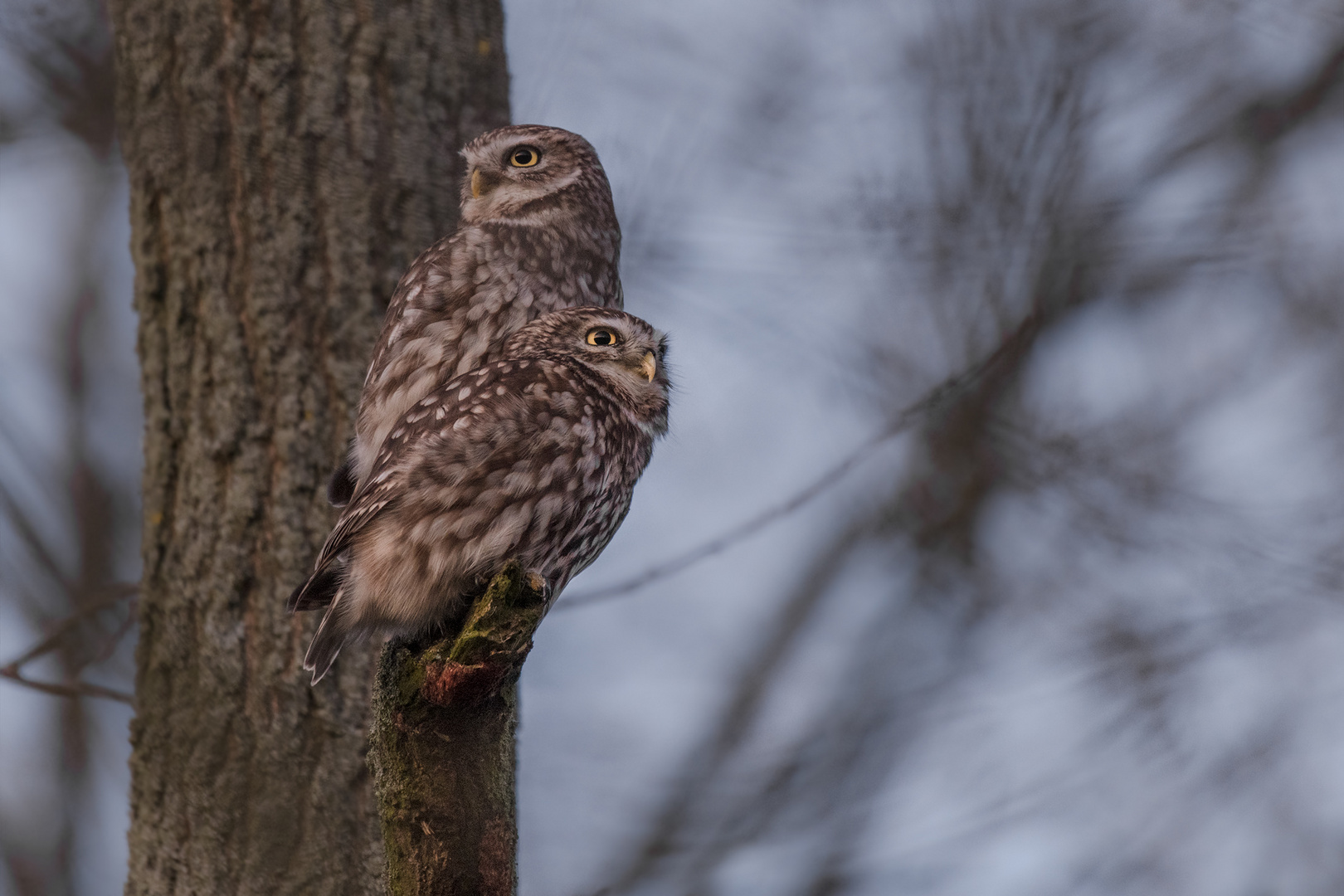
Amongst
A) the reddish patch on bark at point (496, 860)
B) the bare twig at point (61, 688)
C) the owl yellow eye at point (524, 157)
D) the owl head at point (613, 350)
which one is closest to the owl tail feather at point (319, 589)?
the owl head at point (613, 350)

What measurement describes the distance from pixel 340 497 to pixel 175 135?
1.33 meters

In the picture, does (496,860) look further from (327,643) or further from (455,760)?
(327,643)

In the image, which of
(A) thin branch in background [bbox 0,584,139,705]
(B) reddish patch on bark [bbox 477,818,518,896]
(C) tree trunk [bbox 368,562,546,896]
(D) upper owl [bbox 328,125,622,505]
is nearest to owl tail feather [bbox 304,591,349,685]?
(D) upper owl [bbox 328,125,622,505]

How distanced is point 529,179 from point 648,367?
958 mm

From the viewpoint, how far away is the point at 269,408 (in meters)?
3.49

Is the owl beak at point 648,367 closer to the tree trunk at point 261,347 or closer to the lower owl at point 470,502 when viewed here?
the lower owl at point 470,502

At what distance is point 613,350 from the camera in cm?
309

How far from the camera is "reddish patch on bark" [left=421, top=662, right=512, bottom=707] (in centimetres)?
202

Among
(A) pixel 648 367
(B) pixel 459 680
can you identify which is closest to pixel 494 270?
(A) pixel 648 367

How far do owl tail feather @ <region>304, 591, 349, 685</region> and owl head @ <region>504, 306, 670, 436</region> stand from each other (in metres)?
0.76

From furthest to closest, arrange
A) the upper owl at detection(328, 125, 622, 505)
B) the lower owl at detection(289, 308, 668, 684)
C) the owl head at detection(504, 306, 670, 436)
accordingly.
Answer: the upper owl at detection(328, 125, 622, 505), the owl head at detection(504, 306, 670, 436), the lower owl at detection(289, 308, 668, 684)

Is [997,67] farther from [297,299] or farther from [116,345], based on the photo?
[116,345]

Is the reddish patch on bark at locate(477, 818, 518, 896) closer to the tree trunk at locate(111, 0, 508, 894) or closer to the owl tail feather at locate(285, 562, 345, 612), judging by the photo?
the owl tail feather at locate(285, 562, 345, 612)

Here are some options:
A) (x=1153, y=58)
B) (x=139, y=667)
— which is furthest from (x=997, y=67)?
(x=139, y=667)
